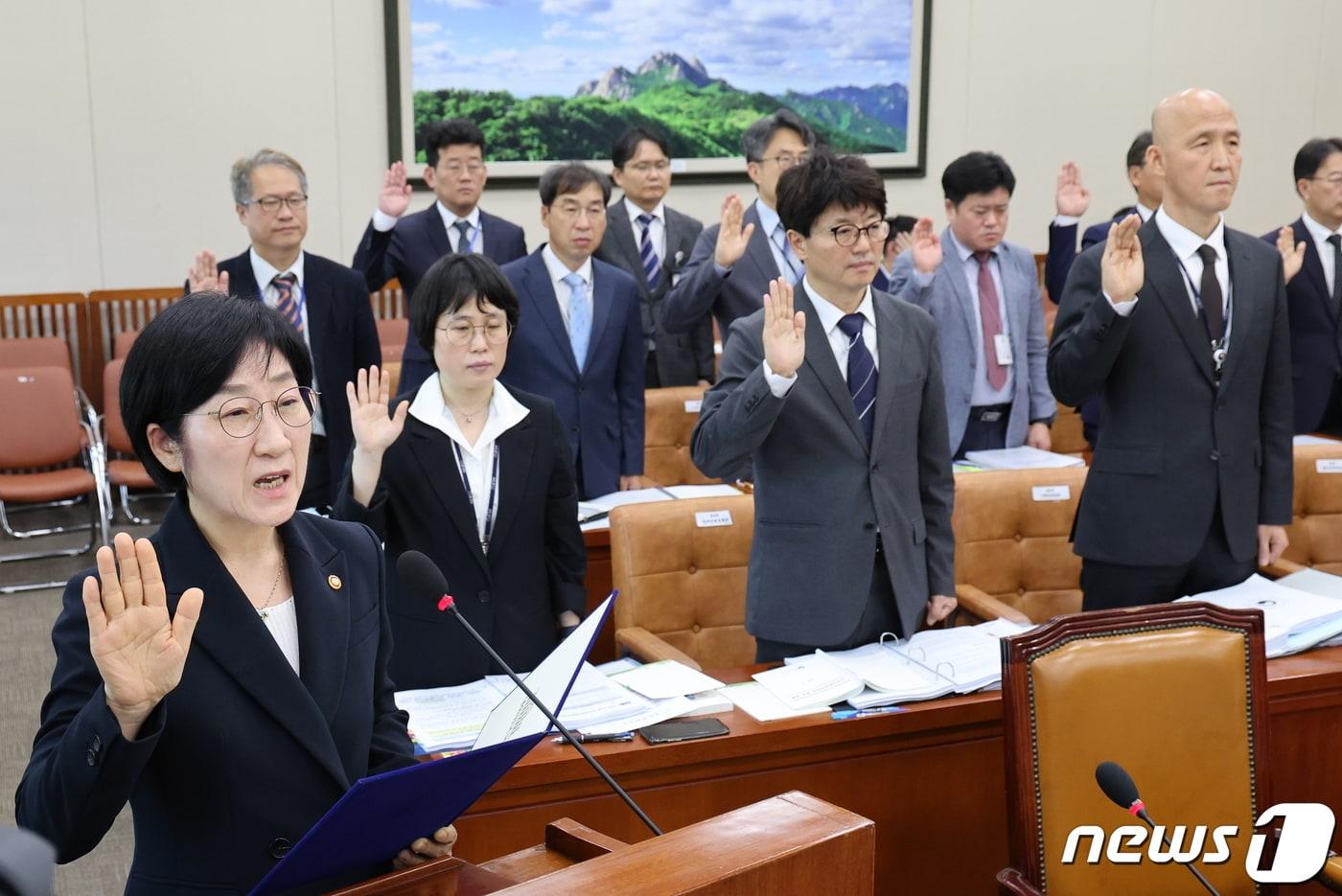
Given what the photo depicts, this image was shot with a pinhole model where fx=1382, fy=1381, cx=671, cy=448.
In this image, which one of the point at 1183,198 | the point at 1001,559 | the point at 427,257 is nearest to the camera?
the point at 1183,198

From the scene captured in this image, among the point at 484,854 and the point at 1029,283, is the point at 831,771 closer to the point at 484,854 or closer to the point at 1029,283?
the point at 484,854

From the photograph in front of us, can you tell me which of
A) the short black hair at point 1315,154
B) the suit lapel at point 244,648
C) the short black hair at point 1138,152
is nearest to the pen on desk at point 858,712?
the suit lapel at point 244,648

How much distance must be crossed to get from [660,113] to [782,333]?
6.03 meters

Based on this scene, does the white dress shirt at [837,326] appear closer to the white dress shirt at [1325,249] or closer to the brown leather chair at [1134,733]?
the brown leather chair at [1134,733]

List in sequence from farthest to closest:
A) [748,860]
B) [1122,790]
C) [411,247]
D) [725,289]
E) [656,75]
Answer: [656,75] → [411,247] → [725,289] → [1122,790] → [748,860]

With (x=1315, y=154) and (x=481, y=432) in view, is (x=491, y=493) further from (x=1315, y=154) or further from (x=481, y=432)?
(x=1315, y=154)

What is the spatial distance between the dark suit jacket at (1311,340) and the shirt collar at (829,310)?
2.99 m

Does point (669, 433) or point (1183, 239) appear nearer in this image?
point (1183, 239)

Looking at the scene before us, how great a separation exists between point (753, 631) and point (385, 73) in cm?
566

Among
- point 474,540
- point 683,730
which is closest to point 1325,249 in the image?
point 474,540

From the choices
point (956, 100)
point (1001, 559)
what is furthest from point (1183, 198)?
point (956, 100)

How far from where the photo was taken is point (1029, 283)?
4902 millimetres

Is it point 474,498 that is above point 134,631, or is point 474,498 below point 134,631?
below

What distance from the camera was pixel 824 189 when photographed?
285 centimetres
